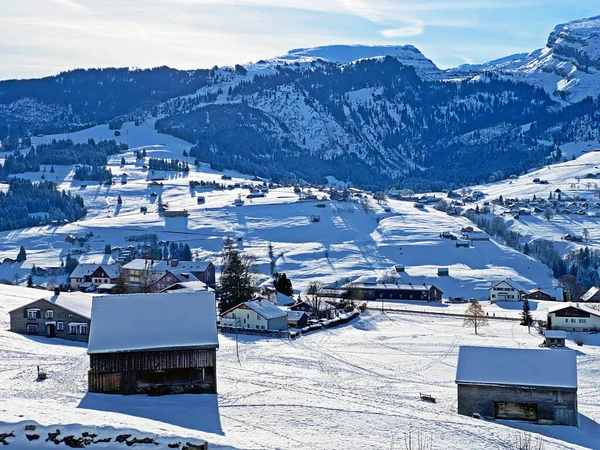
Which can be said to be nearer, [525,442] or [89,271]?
[525,442]

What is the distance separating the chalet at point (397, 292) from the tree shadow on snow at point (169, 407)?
6477 centimetres

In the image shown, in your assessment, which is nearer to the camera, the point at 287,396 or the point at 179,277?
the point at 287,396

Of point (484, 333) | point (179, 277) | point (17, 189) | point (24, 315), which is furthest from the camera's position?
point (17, 189)

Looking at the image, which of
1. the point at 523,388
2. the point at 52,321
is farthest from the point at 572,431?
the point at 52,321

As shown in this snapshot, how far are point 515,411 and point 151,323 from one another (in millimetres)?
17000

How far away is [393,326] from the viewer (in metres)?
69.8

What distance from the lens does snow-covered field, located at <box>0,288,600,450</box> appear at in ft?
77.1

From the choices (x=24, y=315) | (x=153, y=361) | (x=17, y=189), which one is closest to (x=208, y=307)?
(x=153, y=361)

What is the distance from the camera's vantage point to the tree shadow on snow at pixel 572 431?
103 ft

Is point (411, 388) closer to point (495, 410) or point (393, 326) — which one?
point (495, 410)

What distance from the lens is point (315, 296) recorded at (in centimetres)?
8556

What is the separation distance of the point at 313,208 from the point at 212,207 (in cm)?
2409

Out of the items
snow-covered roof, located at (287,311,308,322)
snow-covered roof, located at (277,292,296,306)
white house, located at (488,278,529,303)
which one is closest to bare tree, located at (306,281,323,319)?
snow-covered roof, located at (277,292,296,306)

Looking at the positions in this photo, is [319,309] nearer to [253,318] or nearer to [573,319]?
[253,318]
